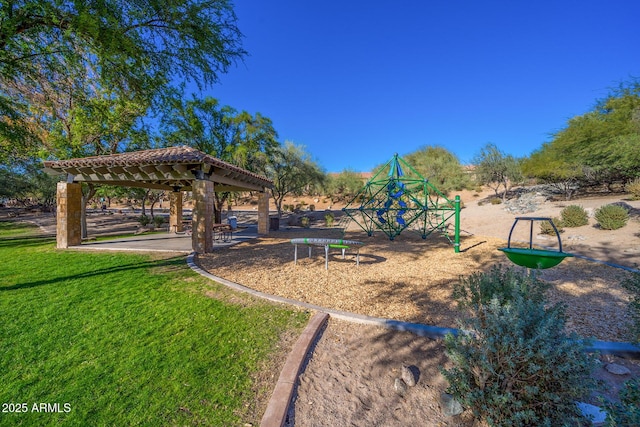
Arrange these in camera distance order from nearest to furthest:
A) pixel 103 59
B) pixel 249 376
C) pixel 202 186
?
1. pixel 249 376
2. pixel 103 59
3. pixel 202 186

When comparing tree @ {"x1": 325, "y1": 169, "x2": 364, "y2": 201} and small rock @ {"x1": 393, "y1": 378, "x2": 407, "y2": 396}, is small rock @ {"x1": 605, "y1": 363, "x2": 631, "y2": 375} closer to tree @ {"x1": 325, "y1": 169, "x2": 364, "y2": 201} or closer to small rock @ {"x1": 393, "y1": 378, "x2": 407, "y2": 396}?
small rock @ {"x1": 393, "y1": 378, "x2": 407, "y2": 396}

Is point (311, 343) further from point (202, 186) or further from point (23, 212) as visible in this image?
point (23, 212)

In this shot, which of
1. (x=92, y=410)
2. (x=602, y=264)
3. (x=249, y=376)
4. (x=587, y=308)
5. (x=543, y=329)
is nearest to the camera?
(x=543, y=329)

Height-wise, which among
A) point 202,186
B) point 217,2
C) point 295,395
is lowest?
point 295,395

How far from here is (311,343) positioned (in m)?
3.41

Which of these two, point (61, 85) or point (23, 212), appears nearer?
point (61, 85)

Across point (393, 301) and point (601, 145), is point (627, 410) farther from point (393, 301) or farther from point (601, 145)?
point (601, 145)

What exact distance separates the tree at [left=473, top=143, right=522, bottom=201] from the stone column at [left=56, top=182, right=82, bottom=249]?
3497cm

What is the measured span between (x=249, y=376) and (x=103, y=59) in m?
6.27

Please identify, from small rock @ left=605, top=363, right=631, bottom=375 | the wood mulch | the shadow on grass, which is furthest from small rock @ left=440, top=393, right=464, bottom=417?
the shadow on grass

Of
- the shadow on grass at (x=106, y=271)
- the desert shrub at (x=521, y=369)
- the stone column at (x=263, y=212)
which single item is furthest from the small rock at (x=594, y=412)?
the stone column at (x=263, y=212)

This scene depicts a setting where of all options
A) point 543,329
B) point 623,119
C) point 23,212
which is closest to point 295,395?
point 543,329

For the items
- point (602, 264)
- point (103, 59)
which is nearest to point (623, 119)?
point (602, 264)

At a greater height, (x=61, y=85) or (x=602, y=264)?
(x=61, y=85)
